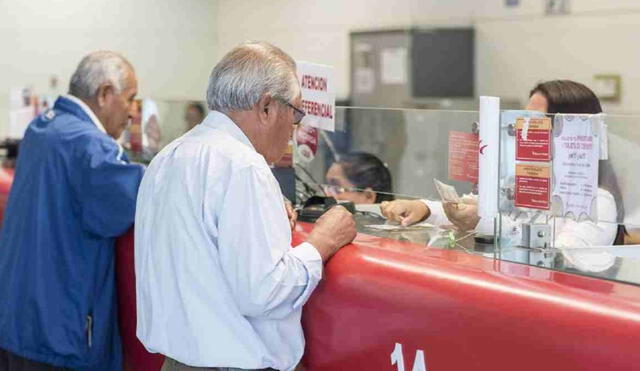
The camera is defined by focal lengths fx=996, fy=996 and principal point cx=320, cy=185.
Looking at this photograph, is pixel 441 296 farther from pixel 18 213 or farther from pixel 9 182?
pixel 9 182

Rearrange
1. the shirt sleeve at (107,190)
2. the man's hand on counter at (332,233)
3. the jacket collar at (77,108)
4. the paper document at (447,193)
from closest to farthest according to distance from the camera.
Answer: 1. the man's hand on counter at (332,233)
2. the paper document at (447,193)
3. the shirt sleeve at (107,190)
4. the jacket collar at (77,108)

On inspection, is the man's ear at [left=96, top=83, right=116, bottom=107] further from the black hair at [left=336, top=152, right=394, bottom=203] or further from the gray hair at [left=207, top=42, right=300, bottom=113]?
the gray hair at [left=207, top=42, right=300, bottom=113]

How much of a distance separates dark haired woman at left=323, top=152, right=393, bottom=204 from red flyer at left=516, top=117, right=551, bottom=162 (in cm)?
91

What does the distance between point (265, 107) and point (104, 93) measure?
4.31 ft

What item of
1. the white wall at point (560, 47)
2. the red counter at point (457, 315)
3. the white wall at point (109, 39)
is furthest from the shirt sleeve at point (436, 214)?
the white wall at point (109, 39)

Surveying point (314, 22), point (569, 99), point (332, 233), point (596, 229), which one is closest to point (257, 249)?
point (332, 233)

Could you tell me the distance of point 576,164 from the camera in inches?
78.0

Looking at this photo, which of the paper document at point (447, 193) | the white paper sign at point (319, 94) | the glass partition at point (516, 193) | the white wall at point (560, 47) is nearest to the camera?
the glass partition at point (516, 193)

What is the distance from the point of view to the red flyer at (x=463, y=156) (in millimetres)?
2219

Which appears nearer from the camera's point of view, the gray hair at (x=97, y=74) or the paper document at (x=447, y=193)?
the paper document at (x=447, y=193)

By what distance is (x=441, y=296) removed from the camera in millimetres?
1828

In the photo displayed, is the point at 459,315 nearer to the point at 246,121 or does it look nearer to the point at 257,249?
the point at 257,249

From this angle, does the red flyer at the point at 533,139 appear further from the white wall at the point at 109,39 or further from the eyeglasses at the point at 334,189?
the white wall at the point at 109,39

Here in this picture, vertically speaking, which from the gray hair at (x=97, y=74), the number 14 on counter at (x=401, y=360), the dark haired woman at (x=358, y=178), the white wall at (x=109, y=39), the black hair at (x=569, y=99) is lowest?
the number 14 on counter at (x=401, y=360)
